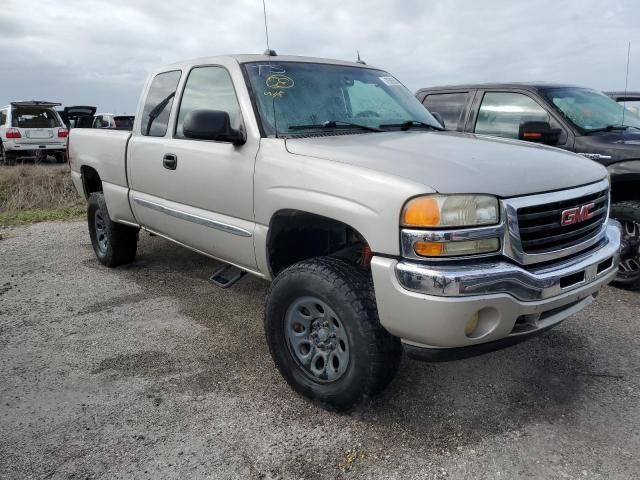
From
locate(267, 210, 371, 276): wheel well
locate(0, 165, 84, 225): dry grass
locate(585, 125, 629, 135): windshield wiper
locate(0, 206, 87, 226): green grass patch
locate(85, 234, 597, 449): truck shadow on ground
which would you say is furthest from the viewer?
locate(0, 165, 84, 225): dry grass

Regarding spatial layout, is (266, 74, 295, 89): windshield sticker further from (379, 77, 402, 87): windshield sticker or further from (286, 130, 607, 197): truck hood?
(379, 77, 402, 87): windshield sticker

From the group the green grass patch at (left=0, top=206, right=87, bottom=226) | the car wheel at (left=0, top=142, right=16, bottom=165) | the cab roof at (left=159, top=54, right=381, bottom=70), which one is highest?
the cab roof at (left=159, top=54, right=381, bottom=70)

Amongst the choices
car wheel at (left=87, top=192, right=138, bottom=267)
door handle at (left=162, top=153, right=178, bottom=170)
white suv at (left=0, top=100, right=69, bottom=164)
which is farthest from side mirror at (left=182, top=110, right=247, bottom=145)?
white suv at (left=0, top=100, right=69, bottom=164)

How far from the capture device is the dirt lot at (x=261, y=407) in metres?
2.42

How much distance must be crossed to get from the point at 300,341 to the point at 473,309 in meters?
1.02

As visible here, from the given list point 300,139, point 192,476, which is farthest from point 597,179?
point 192,476

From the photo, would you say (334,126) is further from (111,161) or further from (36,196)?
(36,196)

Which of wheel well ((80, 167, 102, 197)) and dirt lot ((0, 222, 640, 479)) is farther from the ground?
wheel well ((80, 167, 102, 197))

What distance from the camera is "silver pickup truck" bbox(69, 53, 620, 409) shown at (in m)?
2.30

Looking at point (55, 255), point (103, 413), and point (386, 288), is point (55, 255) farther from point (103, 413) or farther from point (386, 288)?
point (386, 288)

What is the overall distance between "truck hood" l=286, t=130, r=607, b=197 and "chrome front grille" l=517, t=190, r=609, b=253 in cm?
9

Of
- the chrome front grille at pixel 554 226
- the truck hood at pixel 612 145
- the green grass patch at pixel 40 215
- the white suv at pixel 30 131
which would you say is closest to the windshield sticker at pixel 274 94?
the chrome front grille at pixel 554 226

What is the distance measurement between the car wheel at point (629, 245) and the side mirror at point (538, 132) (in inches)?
30.2

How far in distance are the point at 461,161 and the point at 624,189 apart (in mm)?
2793
